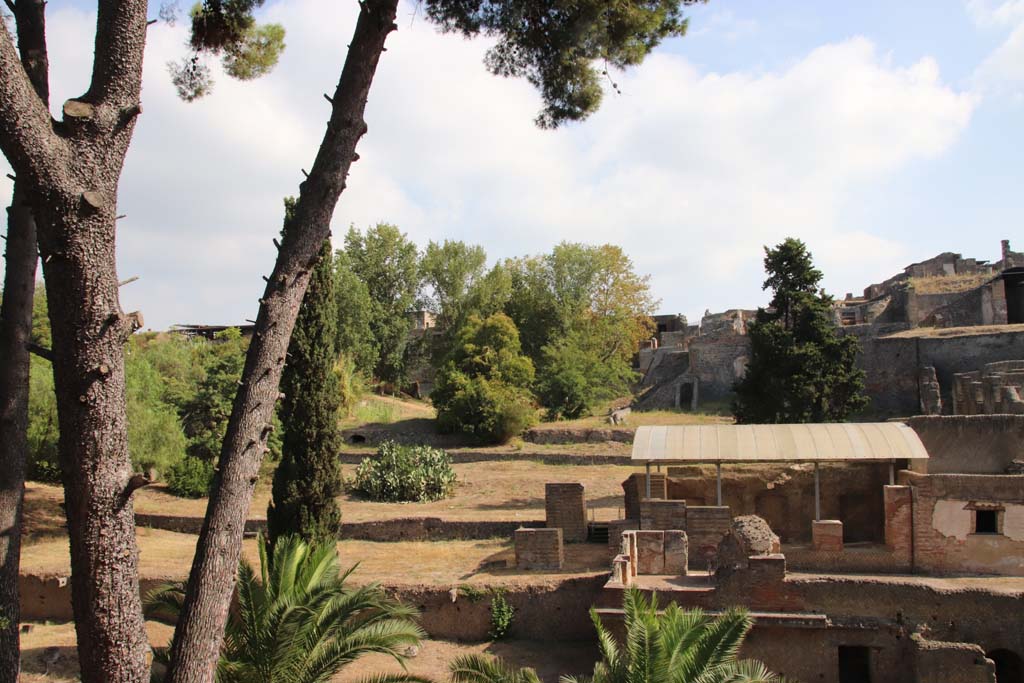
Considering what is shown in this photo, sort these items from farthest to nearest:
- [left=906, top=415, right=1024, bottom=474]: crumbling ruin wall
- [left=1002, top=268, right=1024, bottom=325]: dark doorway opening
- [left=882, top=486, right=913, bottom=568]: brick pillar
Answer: [left=1002, top=268, right=1024, bottom=325]: dark doorway opening < [left=906, top=415, right=1024, bottom=474]: crumbling ruin wall < [left=882, top=486, right=913, bottom=568]: brick pillar

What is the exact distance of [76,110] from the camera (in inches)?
197

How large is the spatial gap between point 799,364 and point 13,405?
66.1 feet

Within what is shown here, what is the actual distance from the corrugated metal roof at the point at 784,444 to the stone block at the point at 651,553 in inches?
76.4

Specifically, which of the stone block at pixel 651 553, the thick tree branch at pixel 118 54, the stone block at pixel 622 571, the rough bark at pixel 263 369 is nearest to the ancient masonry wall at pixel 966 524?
the stone block at pixel 651 553

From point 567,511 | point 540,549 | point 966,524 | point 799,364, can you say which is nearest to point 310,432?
point 540,549

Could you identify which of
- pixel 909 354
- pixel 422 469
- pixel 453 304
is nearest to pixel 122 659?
pixel 422 469

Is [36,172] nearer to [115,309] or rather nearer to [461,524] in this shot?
[115,309]

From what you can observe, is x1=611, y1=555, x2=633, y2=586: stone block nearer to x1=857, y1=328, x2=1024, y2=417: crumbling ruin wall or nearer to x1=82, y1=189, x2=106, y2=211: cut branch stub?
x1=82, y1=189, x2=106, y2=211: cut branch stub

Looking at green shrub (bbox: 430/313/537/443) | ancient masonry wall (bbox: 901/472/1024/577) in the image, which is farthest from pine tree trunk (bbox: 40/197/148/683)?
green shrub (bbox: 430/313/537/443)

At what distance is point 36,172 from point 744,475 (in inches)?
539

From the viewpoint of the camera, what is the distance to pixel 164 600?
9.30m

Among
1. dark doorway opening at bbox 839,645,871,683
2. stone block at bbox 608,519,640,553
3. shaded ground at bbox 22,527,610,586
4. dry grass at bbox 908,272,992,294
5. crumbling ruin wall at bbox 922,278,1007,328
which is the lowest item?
dark doorway opening at bbox 839,645,871,683

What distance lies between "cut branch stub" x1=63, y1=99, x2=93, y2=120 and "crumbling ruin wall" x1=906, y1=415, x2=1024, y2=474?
43.7ft

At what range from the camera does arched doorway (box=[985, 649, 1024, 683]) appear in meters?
11.4
